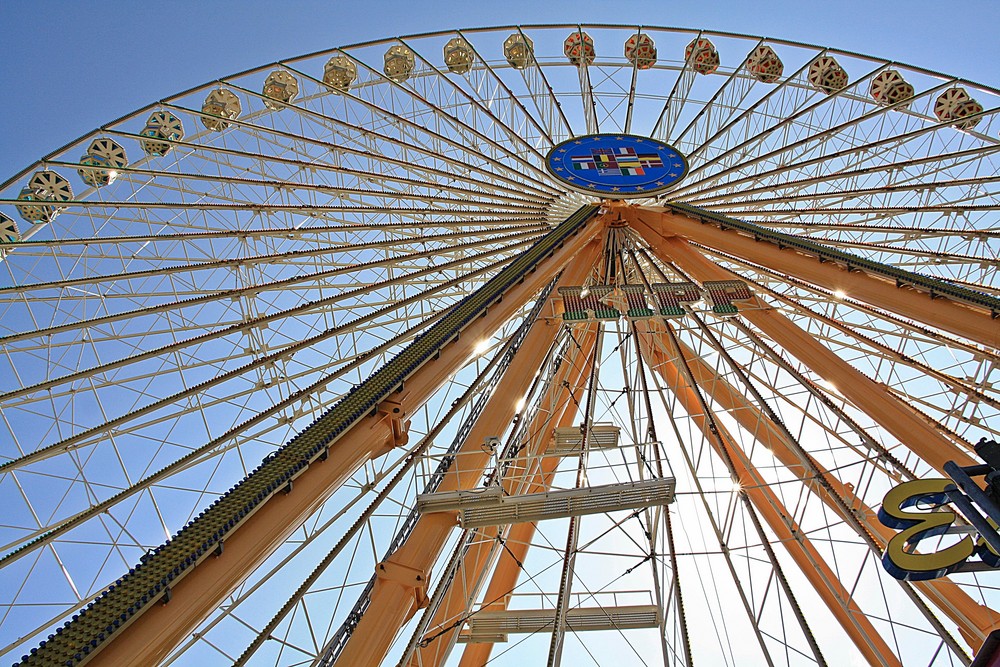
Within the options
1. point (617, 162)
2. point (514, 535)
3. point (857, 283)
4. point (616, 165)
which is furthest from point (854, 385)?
point (617, 162)

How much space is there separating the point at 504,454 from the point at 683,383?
438 inches

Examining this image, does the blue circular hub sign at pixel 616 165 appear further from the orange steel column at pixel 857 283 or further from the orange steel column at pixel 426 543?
the orange steel column at pixel 426 543

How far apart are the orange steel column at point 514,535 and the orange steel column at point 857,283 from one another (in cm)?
415

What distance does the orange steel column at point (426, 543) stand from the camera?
11375 millimetres

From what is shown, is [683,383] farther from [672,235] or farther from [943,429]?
[943,429]

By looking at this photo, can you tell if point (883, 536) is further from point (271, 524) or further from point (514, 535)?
point (271, 524)

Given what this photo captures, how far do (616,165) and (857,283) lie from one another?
8657 mm

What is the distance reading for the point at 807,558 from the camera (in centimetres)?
1855

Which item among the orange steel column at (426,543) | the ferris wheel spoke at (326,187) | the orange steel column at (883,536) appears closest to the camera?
the orange steel column at (426,543)

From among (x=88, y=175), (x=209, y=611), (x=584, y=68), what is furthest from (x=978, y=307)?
(x=88, y=175)

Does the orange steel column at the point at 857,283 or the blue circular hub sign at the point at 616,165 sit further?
the blue circular hub sign at the point at 616,165

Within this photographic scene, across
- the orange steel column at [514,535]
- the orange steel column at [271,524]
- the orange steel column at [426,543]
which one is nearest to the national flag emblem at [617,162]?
the orange steel column at [514,535]

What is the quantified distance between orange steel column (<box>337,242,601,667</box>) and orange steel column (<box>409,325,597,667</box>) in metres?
0.93

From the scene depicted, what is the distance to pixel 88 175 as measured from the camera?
76.0 feet
